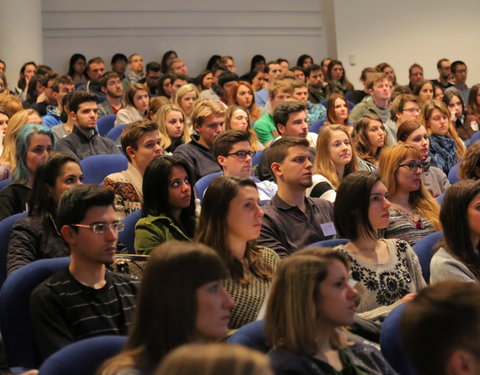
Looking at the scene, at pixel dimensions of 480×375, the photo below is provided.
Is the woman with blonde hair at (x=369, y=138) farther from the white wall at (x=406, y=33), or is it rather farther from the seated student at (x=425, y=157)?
the white wall at (x=406, y=33)

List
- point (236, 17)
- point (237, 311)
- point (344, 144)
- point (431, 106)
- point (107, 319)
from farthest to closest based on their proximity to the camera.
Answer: point (236, 17) < point (431, 106) < point (344, 144) < point (237, 311) < point (107, 319)

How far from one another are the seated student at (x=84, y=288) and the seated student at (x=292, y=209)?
971mm

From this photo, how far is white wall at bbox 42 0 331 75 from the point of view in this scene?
10.2 metres

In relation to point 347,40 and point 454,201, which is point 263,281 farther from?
point 347,40

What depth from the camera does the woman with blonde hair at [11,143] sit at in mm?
4617

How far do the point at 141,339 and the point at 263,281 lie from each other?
1.03 m

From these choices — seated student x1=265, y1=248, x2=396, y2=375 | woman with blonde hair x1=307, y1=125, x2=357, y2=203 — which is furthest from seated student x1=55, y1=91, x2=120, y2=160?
seated student x1=265, y1=248, x2=396, y2=375

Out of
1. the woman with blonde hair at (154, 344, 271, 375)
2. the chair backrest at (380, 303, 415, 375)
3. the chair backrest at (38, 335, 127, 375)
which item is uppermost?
the woman with blonde hair at (154, 344, 271, 375)

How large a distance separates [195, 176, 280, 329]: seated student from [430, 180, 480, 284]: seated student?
2.01ft

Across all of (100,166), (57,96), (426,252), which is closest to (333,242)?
(426,252)

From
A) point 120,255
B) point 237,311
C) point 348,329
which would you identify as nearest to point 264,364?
point 348,329

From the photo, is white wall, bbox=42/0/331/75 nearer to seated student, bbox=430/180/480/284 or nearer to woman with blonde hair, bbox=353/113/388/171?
woman with blonde hair, bbox=353/113/388/171

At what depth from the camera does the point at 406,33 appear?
11.3m

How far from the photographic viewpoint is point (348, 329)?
2.64 metres
